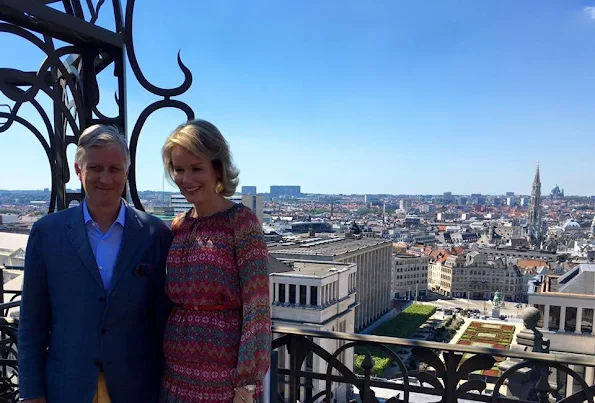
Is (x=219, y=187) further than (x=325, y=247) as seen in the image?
No

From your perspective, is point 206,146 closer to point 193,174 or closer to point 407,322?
point 193,174

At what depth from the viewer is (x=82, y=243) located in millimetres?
1922

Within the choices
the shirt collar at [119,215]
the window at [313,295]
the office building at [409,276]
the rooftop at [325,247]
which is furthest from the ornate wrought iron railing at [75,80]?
the office building at [409,276]

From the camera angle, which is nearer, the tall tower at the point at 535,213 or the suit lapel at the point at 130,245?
the suit lapel at the point at 130,245

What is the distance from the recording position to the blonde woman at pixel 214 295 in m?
1.86

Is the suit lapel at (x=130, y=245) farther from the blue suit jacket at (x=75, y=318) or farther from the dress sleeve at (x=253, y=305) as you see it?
the dress sleeve at (x=253, y=305)

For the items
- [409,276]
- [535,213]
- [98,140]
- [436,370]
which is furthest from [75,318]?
[535,213]

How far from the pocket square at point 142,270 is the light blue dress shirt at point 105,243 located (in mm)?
95

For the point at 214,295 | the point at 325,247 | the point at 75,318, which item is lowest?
the point at 325,247

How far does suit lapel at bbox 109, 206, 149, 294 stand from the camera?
6.36 feet

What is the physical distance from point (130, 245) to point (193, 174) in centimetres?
42

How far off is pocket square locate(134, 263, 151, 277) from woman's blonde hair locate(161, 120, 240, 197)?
1.29 feet

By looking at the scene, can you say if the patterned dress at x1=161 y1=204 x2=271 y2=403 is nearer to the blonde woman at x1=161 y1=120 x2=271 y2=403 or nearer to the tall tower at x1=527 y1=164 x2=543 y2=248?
the blonde woman at x1=161 y1=120 x2=271 y2=403

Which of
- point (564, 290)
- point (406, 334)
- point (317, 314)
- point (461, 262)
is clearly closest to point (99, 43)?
point (564, 290)
